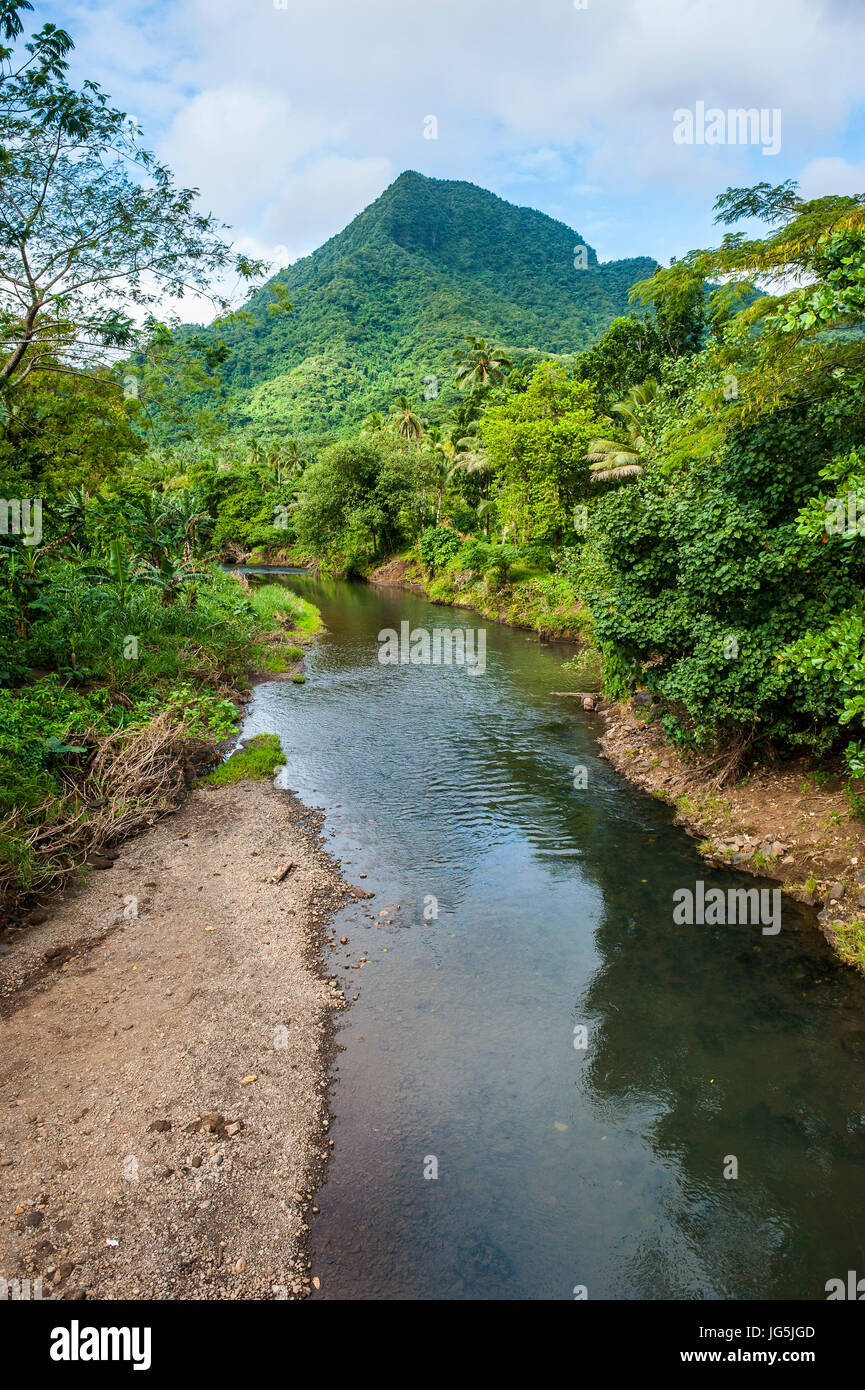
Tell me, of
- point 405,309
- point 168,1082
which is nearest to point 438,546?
point 168,1082

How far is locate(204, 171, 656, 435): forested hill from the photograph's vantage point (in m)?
118

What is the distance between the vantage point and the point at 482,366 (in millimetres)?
58562

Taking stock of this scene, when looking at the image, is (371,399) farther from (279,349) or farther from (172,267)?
(172,267)

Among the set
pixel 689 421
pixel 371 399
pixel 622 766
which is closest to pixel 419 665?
pixel 622 766

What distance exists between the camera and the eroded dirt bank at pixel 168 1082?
5824 millimetres

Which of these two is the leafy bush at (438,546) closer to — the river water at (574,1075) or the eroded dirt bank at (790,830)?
the eroded dirt bank at (790,830)

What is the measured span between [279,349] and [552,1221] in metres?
159

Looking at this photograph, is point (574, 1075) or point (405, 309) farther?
point (405, 309)

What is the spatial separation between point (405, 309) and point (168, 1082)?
→ 533ft

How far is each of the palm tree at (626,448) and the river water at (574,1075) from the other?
23.0m

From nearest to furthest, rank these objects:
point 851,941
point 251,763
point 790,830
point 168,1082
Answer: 1. point 168,1082
2. point 851,941
3. point 790,830
4. point 251,763

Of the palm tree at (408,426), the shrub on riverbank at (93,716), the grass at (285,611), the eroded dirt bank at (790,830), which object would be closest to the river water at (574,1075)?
the eroded dirt bank at (790,830)

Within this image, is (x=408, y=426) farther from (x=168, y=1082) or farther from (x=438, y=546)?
(x=168, y=1082)

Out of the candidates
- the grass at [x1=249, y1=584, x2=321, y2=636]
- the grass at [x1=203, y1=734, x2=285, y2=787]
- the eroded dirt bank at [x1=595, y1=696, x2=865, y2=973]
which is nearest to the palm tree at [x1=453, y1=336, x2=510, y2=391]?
the grass at [x1=249, y1=584, x2=321, y2=636]
